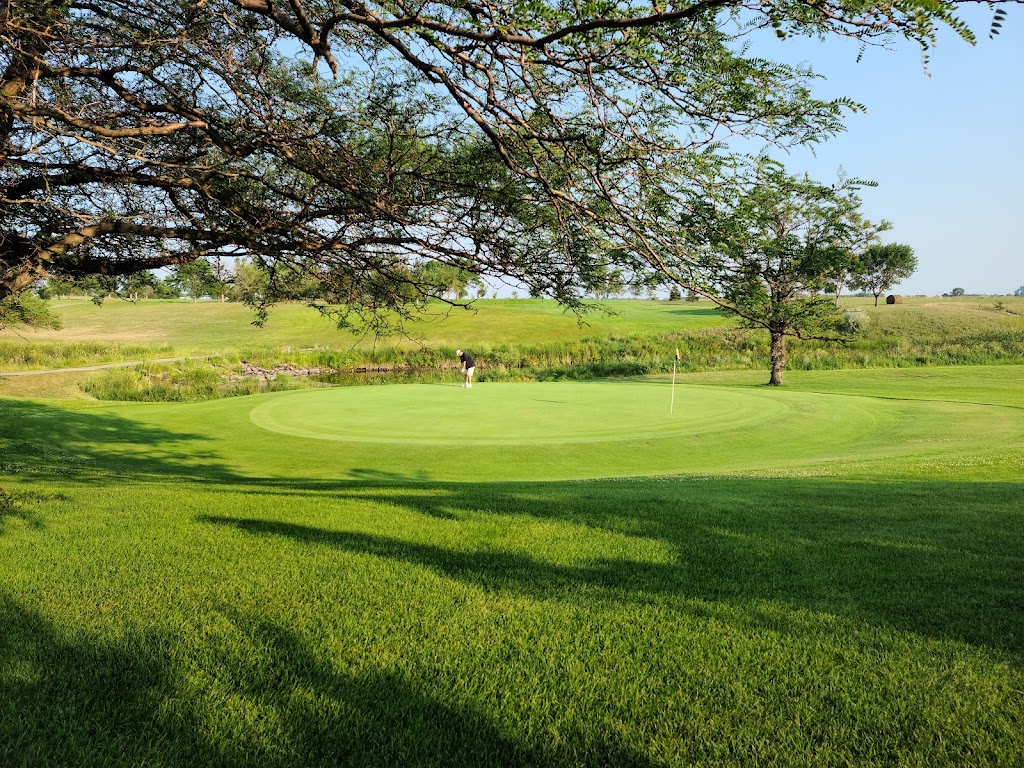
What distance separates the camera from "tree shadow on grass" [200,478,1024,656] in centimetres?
400

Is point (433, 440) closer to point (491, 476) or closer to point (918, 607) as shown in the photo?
point (491, 476)

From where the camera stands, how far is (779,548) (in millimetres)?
5074

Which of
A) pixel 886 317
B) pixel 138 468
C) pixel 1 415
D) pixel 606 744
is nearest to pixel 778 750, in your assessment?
pixel 606 744

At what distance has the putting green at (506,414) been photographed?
1312cm

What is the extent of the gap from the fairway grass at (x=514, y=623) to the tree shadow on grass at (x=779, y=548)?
28mm

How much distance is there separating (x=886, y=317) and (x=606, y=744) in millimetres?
57981

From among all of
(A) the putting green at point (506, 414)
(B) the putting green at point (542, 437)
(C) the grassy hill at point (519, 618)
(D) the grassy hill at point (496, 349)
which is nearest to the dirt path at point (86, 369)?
(D) the grassy hill at point (496, 349)

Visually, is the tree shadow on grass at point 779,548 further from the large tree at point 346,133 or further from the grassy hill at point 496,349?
the grassy hill at point 496,349

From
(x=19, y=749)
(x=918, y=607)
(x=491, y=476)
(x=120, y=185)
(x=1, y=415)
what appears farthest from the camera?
(x=1, y=415)

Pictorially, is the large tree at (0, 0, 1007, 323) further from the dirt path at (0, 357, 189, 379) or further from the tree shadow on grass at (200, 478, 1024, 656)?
the dirt path at (0, 357, 189, 379)

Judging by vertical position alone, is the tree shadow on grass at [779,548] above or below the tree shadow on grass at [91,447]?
above

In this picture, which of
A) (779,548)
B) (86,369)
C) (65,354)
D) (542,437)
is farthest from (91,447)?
(65,354)

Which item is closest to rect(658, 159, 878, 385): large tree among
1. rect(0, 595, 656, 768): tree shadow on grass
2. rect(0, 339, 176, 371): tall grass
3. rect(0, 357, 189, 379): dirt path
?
rect(0, 595, 656, 768): tree shadow on grass

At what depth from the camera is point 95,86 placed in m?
6.54
